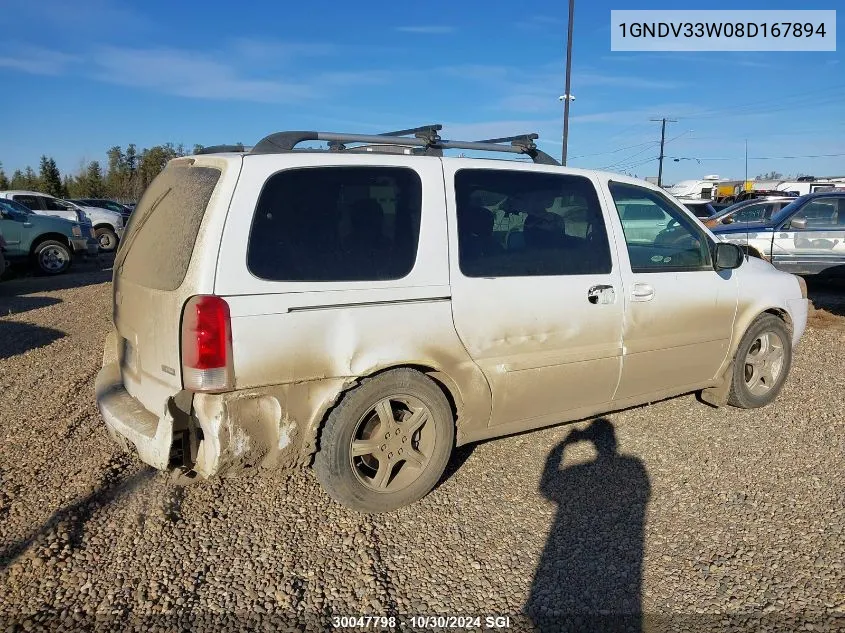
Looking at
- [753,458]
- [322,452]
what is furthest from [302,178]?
[753,458]

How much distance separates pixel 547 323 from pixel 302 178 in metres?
1.59

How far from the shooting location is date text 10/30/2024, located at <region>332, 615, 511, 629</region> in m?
2.75

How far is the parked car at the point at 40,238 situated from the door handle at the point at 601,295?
13529mm

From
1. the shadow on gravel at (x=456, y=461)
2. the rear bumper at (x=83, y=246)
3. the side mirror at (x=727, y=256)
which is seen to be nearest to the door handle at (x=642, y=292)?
the side mirror at (x=727, y=256)

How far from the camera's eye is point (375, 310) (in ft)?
10.9

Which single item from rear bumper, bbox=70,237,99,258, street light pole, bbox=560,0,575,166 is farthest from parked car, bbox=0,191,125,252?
street light pole, bbox=560,0,575,166

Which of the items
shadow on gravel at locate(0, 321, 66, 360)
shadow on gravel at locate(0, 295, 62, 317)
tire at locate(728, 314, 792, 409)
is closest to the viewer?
tire at locate(728, 314, 792, 409)

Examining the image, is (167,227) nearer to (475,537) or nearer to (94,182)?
(475,537)

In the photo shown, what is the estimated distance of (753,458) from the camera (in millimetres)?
4398

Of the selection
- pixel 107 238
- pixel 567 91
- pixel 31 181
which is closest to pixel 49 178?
pixel 31 181

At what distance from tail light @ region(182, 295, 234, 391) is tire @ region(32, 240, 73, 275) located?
13449mm

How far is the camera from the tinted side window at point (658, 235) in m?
4.35

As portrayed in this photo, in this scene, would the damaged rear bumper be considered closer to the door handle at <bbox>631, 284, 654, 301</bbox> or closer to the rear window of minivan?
the rear window of minivan

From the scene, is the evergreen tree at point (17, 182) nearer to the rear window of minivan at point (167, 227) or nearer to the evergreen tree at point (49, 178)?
the evergreen tree at point (49, 178)
